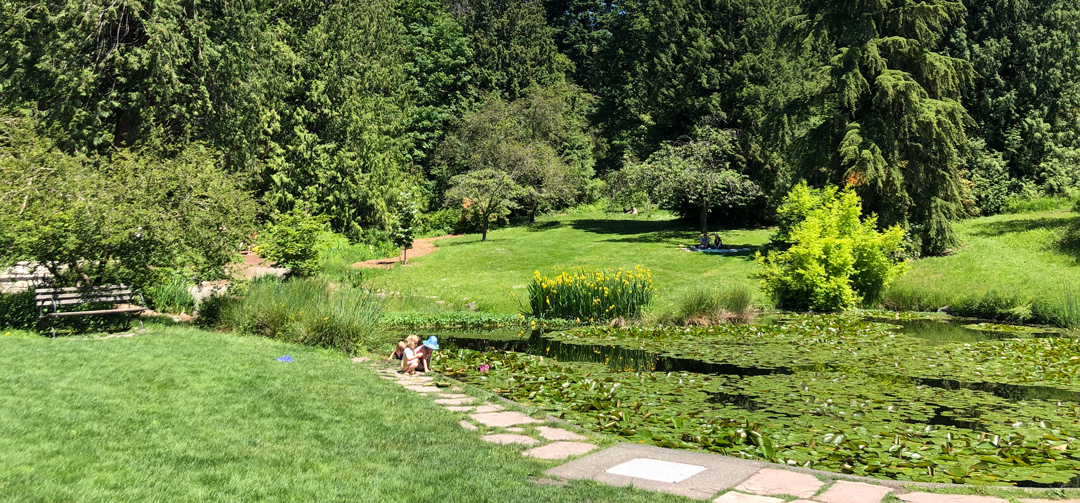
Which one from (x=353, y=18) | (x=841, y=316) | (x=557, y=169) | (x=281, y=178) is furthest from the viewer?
(x=557, y=169)

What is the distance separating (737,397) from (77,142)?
19.7m

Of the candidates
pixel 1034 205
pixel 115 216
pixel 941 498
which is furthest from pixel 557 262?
pixel 1034 205

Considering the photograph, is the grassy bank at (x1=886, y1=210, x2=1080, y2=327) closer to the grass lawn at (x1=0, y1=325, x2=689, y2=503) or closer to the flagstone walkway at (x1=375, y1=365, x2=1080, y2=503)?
the flagstone walkway at (x1=375, y1=365, x2=1080, y2=503)

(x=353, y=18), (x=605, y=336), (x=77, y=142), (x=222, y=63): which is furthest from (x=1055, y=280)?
(x=353, y=18)

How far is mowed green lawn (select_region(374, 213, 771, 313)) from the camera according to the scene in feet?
68.2

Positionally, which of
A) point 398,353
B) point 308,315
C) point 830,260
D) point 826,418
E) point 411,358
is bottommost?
point 826,418

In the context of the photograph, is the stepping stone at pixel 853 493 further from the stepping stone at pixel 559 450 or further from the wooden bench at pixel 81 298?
the wooden bench at pixel 81 298

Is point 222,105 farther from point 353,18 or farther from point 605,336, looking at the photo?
point 605,336

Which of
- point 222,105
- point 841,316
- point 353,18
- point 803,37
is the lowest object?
point 841,316

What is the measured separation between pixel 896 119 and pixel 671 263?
8.88m

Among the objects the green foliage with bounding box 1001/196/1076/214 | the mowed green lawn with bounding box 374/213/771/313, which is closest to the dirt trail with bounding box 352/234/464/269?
the mowed green lawn with bounding box 374/213/771/313

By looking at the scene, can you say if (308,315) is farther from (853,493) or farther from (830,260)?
(830,260)

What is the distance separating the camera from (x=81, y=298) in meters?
11.6

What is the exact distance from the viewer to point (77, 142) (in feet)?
66.2
